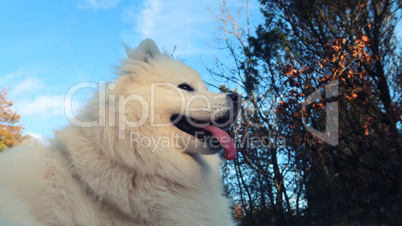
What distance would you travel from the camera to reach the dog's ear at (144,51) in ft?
10.1

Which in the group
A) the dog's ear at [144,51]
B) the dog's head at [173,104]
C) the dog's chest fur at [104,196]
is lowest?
the dog's chest fur at [104,196]

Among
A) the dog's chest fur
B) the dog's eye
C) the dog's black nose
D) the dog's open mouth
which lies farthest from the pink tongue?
the dog's chest fur

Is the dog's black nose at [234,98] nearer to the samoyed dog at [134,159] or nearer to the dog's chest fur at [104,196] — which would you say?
the samoyed dog at [134,159]

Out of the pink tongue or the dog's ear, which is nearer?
the pink tongue

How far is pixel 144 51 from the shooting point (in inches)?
123

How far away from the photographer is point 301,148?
8.66 m

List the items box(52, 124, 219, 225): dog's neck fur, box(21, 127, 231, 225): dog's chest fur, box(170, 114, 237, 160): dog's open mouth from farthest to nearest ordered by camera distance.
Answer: box(170, 114, 237, 160): dog's open mouth < box(52, 124, 219, 225): dog's neck fur < box(21, 127, 231, 225): dog's chest fur

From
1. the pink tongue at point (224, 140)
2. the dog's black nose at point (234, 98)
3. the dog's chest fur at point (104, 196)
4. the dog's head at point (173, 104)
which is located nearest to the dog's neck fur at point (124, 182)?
the dog's chest fur at point (104, 196)

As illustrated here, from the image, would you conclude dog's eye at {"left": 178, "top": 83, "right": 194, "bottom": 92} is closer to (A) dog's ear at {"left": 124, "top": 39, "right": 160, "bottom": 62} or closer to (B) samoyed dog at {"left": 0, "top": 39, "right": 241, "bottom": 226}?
(B) samoyed dog at {"left": 0, "top": 39, "right": 241, "bottom": 226}

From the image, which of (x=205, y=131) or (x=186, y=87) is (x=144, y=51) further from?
(x=205, y=131)

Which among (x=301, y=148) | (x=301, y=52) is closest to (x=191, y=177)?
(x=301, y=148)

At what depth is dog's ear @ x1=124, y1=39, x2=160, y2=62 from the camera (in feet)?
10.1

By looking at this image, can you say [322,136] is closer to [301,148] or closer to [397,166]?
[301,148]

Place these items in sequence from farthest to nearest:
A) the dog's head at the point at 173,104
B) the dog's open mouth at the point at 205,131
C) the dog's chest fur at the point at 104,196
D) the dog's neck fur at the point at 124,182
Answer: the dog's open mouth at the point at 205,131, the dog's head at the point at 173,104, the dog's neck fur at the point at 124,182, the dog's chest fur at the point at 104,196
